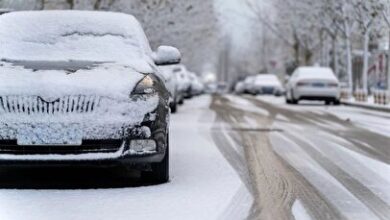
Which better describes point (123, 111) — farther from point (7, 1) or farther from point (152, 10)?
point (152, 10)

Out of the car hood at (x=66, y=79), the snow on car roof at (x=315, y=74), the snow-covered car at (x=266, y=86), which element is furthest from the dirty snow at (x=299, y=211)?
the snow-covered car at (x=266, y=86)

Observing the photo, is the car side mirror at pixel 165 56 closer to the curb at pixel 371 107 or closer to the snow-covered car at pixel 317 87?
the curb at pixel 371 107

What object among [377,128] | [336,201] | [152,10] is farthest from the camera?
[152,10]

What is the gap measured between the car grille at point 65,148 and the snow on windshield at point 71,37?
1.13m

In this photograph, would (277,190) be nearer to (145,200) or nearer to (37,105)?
(145,200)

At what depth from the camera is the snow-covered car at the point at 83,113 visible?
6355 millimetres

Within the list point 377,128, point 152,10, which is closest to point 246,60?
point 152,10

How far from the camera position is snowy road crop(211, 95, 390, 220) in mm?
5988

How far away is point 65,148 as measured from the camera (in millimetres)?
6418

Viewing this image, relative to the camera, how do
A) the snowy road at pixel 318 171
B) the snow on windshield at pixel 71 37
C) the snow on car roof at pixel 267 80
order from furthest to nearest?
the snow on car roof at pixel 267 80, the snow on windshield at pixel 71 37, the snowy road at pixel 318 171

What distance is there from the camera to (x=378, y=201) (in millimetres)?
6383

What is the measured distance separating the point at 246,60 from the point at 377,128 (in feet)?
362

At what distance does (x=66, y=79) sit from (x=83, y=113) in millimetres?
360

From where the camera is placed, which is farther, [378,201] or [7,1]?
[7,1]
